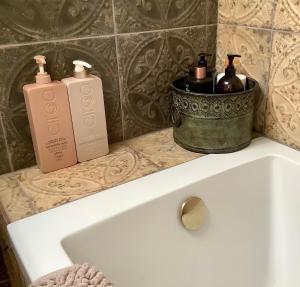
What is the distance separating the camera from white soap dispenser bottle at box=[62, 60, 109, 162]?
777mm

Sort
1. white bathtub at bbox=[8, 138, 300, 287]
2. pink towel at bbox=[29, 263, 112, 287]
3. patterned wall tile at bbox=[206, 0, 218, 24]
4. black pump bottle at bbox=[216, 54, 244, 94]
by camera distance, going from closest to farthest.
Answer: pink towel at bbox=[29, 263, 112, 287] → white bathtub at bbox=[8, 138, 300, 287] → black pump bottle at bbox=[216, 54, 244, 94] → patterned wall tile at bbox=[206, 0, 218, 24]

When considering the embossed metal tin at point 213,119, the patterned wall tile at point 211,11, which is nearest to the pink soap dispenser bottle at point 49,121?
the embossed metal tin at point 213,119

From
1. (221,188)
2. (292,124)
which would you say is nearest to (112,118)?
(221,188)

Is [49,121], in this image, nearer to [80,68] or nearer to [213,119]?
[80,68]

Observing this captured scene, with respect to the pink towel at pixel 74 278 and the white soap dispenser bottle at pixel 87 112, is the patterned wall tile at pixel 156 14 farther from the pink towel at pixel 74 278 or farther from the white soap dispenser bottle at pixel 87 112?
the pink towel at pixel 74 278

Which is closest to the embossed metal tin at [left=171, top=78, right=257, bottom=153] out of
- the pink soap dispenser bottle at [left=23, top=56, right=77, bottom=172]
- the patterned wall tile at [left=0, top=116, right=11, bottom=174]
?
the pink soap dispenser bottle at [left=23, top=56, right=77, bottom=172]

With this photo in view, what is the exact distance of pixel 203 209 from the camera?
0.79m

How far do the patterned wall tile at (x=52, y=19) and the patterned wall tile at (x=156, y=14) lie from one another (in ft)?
0.11

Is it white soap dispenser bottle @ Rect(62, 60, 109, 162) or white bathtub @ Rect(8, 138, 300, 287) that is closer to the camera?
white bathtub @ Rect(8, 138, 300, 287)

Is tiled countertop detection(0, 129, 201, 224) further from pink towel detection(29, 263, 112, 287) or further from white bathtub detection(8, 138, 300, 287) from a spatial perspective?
pink towel detection(29, 263, 112, 287)

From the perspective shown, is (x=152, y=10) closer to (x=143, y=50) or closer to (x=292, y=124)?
(x=143, y=50)

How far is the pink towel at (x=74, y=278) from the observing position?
479 mm

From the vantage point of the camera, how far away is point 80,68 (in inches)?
30.6

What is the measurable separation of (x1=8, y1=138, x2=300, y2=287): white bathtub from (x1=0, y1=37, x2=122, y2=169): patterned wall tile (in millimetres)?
221
